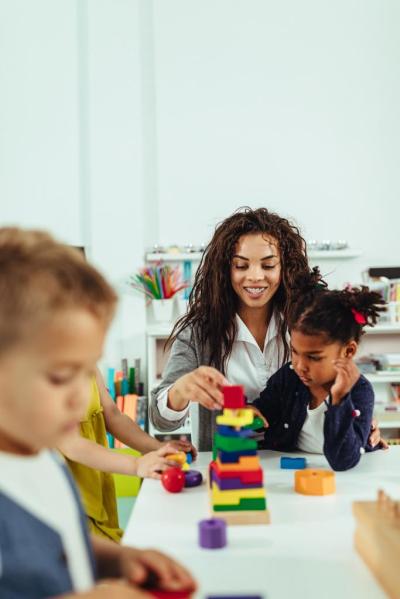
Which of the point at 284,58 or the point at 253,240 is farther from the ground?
the point at 284,58

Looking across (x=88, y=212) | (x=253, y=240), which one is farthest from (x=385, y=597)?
(x=88, y=212)

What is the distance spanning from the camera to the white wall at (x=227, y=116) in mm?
3316

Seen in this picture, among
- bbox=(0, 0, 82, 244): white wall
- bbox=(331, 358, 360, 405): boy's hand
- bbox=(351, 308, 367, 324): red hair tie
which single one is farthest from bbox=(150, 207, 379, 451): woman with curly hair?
bbox=(0, 0, 82, 244): white wall

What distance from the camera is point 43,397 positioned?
0.60m

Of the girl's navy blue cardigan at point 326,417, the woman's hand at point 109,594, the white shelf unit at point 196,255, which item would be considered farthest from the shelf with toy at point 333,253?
the woman's hand at point 109,594

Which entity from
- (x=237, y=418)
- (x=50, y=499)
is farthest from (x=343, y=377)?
(x=50, y=499)

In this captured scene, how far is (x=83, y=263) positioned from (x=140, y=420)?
2.36m

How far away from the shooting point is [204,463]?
4.77 ft

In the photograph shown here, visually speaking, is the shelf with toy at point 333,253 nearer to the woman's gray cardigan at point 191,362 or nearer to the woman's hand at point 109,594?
the woman's gray cardigan at point 191,362

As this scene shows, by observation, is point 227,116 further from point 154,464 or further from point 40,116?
point 154,464

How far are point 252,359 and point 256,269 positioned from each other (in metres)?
0.24

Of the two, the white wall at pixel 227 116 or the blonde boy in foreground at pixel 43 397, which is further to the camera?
the white wall at pixel 227 116

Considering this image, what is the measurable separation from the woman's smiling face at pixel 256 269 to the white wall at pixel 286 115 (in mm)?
Result: 1600

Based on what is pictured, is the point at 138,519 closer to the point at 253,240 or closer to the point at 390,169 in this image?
the point at 253,240
